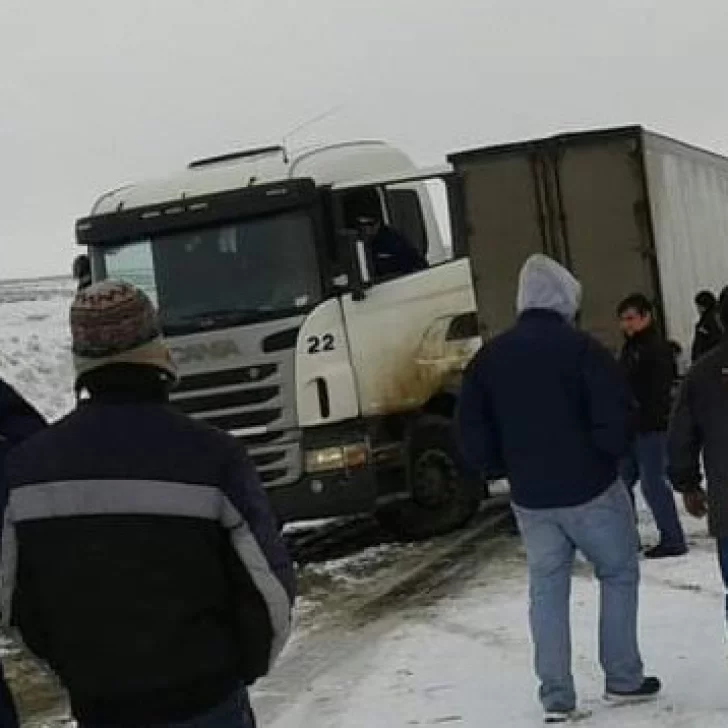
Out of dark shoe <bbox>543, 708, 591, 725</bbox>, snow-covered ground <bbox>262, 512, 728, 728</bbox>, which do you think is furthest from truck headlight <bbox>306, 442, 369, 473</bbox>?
dark shoe <bbox>543, 708, 591, 725</bbox>

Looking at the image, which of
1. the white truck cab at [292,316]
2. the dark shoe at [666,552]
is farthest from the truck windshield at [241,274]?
the dark shoe at [666,552]

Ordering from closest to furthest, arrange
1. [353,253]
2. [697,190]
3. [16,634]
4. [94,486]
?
[94,486] < [16,634] < [353,253] < [697,190]

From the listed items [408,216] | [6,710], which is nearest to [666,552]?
[408,216]

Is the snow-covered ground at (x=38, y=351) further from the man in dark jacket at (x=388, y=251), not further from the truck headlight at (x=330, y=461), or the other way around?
the truck headlight at (x=330, y=461)

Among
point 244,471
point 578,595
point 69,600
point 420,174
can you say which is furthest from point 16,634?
point 420,174

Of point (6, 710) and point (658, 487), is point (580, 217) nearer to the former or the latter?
point (658, 487)

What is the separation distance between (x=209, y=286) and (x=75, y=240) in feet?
4.42

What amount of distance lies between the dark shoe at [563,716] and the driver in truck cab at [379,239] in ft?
22.4

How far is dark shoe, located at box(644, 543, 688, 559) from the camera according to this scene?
10750 millimetres

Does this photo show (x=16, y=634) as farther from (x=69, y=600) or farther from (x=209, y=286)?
(x=209, y=286)

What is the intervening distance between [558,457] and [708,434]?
1.98ft

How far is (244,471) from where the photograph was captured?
3.58m

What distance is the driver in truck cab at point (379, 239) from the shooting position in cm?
1327

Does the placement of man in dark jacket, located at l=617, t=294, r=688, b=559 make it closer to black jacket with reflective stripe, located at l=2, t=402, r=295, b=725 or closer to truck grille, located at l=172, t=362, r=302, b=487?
truck grille, located at l=172, t=362, r=302, b=487
